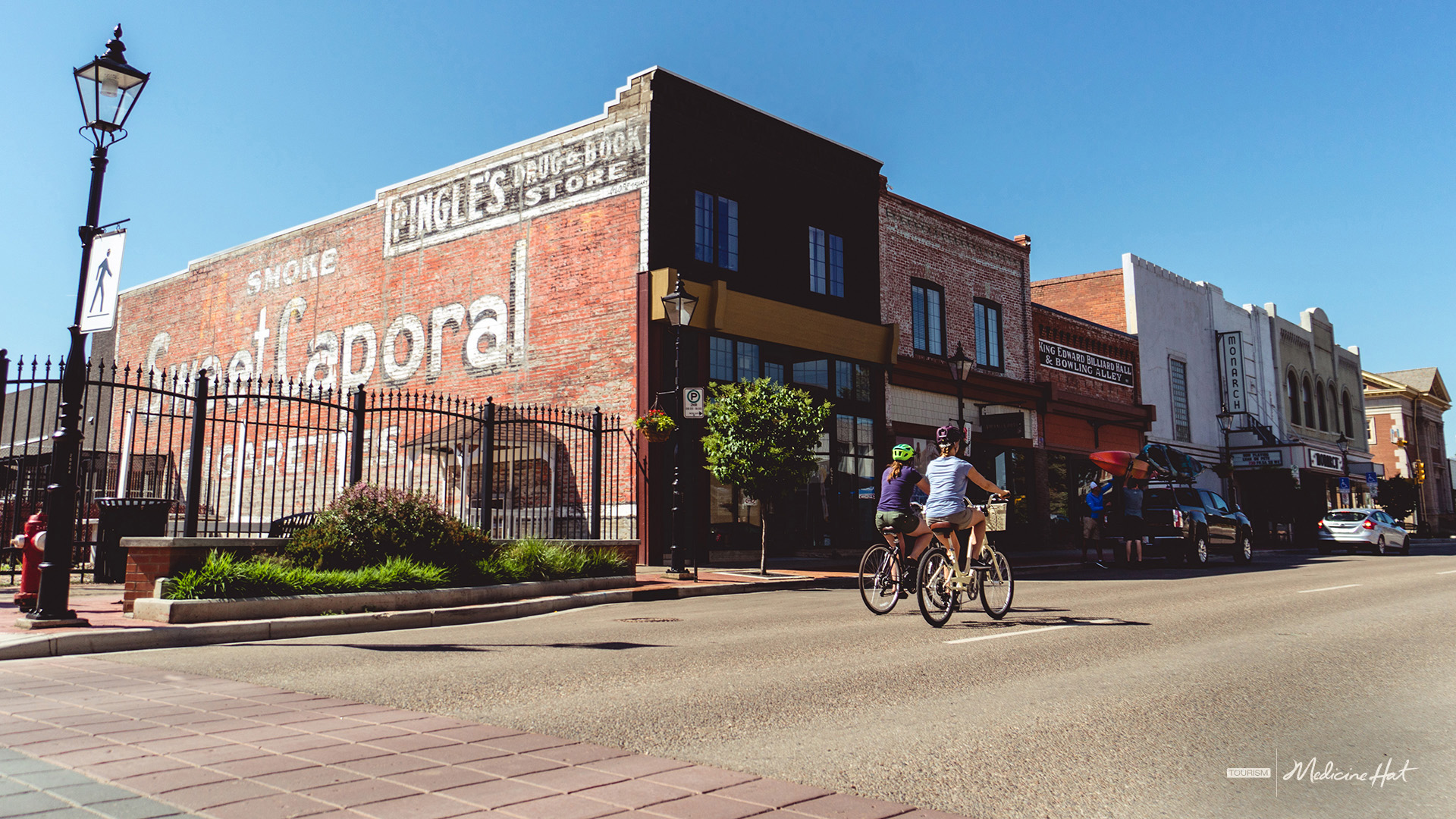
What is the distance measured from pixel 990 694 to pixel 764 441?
11.9m

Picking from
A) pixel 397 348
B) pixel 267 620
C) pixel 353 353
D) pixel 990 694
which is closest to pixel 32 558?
pixel 267 620

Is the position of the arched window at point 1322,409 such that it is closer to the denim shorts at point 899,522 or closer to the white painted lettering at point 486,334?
the white painted lettering at point 486,334

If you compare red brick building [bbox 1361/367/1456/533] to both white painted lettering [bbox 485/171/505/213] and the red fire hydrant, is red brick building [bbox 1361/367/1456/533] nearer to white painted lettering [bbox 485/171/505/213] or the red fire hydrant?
white painted lettering [bbox 485/171/505/213]

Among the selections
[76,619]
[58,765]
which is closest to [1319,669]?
[58,765]

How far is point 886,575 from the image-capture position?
10.6 metres

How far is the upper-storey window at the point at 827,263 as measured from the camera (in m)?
24.3

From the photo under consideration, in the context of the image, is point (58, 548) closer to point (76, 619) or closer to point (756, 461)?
point (76, 619)

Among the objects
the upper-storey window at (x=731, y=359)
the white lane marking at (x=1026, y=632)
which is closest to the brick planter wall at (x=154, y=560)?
the white lane marking at (x=1026, y=632)

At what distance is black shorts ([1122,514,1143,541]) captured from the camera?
2086 cm

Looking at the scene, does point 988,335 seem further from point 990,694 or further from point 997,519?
point 990,694

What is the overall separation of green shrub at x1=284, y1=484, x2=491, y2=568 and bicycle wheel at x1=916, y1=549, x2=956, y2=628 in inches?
245

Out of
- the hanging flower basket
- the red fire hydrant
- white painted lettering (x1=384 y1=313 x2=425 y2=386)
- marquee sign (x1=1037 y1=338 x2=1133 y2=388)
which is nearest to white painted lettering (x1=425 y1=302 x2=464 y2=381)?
white painted lettering (x1=384 y1=313 x2=425 y2=386)

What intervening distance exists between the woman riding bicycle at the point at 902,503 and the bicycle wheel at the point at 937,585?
0.32 meters

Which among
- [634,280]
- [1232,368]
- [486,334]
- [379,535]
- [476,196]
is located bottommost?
[379,535]
